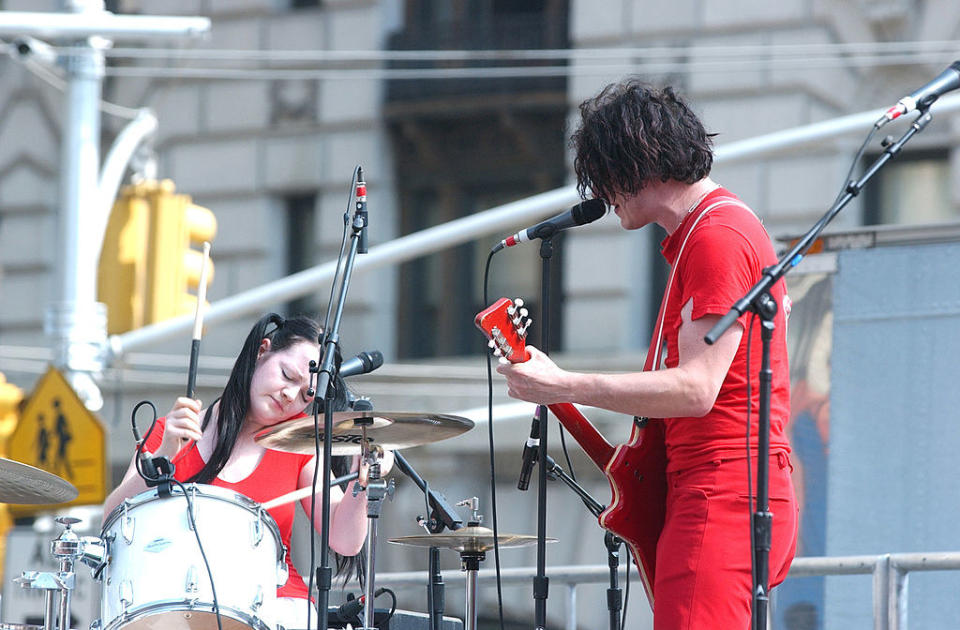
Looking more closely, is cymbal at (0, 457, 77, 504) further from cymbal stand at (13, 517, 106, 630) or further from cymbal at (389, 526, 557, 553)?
cymbal at (389, 526, 557, 553)

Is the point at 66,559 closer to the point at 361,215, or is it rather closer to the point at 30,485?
the point at 30,485

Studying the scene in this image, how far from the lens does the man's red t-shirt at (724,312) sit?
159 inches

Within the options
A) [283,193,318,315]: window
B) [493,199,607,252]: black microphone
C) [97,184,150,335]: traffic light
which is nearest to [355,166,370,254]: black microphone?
[493,199,607,252]: black microphone

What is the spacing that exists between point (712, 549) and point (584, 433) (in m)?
0.73

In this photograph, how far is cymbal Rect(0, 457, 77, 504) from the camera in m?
5.14

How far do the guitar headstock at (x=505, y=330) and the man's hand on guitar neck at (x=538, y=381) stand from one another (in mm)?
29

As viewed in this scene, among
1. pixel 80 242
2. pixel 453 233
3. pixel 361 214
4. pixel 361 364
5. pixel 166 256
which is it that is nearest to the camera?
pixel 361 364

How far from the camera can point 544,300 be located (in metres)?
4.83

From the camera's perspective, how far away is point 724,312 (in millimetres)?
3988

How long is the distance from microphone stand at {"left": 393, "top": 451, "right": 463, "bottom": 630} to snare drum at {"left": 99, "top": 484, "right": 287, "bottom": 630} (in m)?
0.57

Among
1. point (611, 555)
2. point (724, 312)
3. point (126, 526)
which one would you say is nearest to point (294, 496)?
point (126, 526)

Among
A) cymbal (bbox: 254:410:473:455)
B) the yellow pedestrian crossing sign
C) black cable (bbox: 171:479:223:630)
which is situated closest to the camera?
black cable (bbox: 171:479:223:630)

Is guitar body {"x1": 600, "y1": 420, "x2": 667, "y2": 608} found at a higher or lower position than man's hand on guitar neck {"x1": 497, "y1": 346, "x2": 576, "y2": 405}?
lower

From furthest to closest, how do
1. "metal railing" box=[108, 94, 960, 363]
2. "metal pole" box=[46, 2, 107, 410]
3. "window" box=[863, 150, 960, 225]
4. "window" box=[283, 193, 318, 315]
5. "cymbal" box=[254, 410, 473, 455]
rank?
"window" box=[283, 193, 318, 315]
"window" box=[863, 150, 960, 225]
"metal pole" box=[46, 2, 107, 410]
"metal railing" box=[108, 94, 960, 363]
"cymbal" box=[254, 410, 473, 455]
